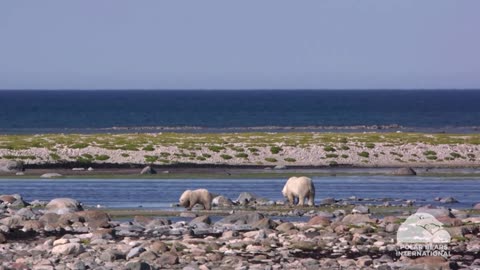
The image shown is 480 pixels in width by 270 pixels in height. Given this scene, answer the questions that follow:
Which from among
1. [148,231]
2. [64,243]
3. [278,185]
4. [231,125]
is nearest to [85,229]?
[148,231]

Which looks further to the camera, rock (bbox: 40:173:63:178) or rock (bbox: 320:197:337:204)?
rock (bbox: 40:173:63:178)

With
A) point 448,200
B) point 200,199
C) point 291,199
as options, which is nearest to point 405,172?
point 448,200

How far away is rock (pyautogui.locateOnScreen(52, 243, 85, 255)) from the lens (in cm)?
2628

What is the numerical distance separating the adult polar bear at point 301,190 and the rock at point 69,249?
49.2 ft

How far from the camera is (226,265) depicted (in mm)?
25078

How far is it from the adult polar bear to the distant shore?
2088 centimetres

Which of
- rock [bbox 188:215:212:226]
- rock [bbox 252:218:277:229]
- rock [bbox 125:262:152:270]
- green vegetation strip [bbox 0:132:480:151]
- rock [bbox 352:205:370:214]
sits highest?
rock [bbox 125:262:152:270]

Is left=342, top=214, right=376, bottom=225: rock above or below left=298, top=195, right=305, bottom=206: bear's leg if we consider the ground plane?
above

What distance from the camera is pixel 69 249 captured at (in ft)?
86.4

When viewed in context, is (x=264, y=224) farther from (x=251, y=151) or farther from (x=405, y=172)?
(x=251, y=151)

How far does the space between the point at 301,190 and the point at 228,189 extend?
Result: 9291mm

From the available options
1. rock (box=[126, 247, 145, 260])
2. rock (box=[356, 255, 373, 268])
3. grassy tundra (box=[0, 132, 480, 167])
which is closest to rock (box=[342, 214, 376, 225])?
rock (box=[356, 255, 373, 268])

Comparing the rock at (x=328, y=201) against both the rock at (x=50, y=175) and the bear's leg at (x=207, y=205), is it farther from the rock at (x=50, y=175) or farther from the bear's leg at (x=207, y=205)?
the rock at (x=50, y=175)

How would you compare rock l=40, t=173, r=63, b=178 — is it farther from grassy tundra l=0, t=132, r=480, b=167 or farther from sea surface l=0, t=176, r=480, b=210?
grassy tundra l=0, t=132, r=480, b=167
